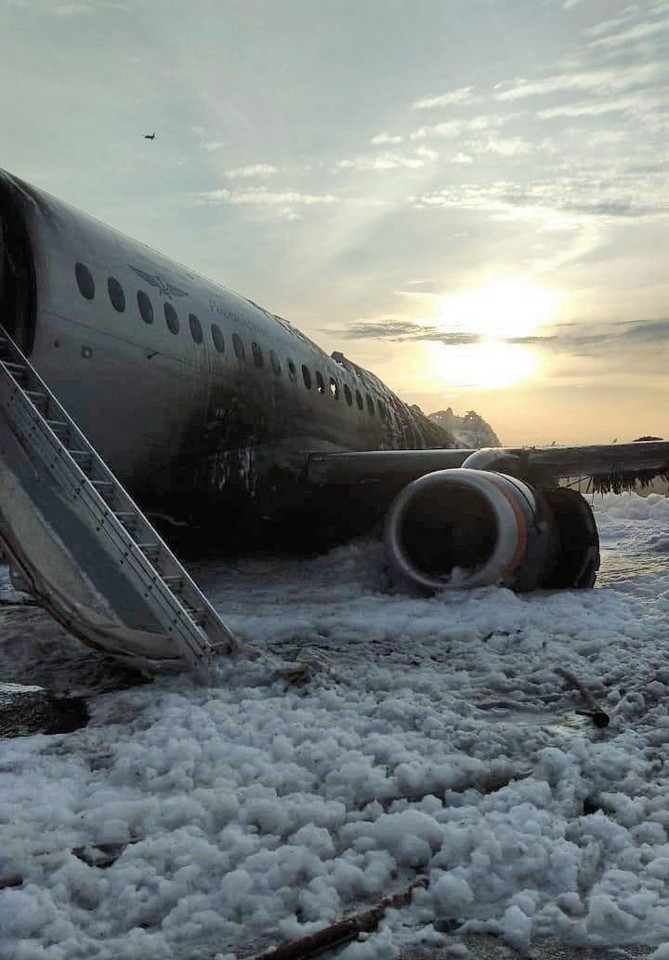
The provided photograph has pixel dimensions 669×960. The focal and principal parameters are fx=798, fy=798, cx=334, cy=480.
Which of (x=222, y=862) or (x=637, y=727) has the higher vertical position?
(x=222, y=862)

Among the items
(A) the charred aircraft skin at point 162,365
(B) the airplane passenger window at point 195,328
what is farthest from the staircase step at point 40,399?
(B) the airplane passenger window at point 195,328

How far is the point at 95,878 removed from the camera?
255 cm

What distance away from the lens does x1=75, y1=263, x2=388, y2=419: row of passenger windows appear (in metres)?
7.71

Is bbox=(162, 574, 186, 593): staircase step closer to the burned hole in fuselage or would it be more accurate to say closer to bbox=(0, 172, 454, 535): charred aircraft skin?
bbox=(0, 172, 454, 535): charred aircraft skin

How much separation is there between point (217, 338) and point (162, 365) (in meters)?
1.40

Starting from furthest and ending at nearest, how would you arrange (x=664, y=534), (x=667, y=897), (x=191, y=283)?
(x=664, y=534)
(x=191, y=283)
(x=667, y=897)

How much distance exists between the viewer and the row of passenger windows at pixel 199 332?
7.71m

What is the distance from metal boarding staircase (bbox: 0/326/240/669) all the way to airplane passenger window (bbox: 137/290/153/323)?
82.6 inches

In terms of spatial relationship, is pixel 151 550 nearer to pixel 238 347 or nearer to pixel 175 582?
pixel 175 582

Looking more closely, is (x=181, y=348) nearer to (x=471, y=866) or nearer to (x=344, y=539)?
(x=344, y=539)

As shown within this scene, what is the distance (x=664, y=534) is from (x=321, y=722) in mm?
15302

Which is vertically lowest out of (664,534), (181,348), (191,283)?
(664,534)

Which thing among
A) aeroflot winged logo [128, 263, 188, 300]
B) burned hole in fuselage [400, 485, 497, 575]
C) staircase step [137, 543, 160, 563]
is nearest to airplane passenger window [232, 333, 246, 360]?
aeroflot winged logo [128, 263, 188, 300]

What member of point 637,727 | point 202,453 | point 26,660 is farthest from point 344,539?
point 637,727
